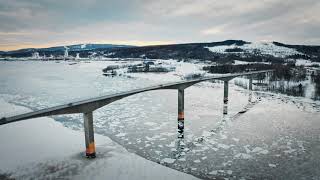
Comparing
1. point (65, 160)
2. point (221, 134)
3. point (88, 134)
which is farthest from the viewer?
point (221, 134)

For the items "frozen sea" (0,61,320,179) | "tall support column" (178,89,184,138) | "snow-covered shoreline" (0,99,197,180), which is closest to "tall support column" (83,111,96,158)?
"snow-covered shoreline" (0,99,197,180)

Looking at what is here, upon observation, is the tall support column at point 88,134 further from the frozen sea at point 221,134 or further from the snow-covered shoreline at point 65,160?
the frozen sea at point 221,134

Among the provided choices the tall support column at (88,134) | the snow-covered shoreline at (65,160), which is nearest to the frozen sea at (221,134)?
the snow-covered shoreline at (65,160)

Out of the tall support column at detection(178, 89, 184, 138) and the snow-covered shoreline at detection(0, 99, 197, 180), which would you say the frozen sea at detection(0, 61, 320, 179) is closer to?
the tall support column at detection(178, 89, 184, 138)

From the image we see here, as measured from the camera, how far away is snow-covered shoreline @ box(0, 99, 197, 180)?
1245 centimetres

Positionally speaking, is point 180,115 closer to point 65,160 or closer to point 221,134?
point 221,134

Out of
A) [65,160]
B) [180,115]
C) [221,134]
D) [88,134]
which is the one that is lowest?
[221,134]

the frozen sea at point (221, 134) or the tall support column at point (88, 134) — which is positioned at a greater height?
the tall support column at point (88, 134)

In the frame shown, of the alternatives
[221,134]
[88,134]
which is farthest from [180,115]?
[88,134]

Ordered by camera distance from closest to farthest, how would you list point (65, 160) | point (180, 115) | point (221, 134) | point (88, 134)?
point (65, 160) < point (88, 134) < point (221, 134) < point (180, 115)

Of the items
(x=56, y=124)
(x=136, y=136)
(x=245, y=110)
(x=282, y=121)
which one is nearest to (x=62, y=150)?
(x=136, y=136)

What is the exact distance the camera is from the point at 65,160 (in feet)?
45.7

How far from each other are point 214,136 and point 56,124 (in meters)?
12.2

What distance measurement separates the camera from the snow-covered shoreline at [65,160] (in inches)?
490
